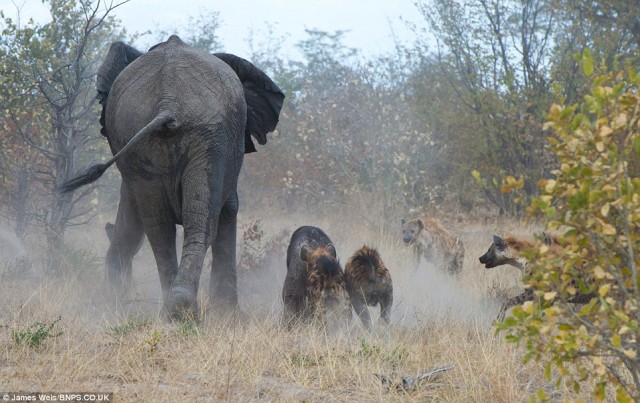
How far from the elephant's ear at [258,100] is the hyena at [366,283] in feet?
4.59

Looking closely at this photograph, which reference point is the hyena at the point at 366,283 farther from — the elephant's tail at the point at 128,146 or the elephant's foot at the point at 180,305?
the elephant's tail at the point at 128,146

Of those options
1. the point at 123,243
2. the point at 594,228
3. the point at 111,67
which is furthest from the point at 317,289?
the point at 594,228

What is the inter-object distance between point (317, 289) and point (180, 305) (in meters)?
1.38

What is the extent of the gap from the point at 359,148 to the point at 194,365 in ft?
44.0

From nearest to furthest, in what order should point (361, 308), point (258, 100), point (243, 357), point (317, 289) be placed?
point (243, 357), point (317, 289), point (361, 308), point (258, 100)

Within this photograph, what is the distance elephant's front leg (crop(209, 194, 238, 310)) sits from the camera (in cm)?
837

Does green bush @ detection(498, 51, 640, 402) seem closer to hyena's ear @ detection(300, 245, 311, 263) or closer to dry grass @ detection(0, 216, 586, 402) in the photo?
dry grass @ detection(0, 216, 586, 402)

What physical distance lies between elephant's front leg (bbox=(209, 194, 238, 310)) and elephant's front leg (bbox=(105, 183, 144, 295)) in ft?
2.71

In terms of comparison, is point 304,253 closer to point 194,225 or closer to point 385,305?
point 385,305

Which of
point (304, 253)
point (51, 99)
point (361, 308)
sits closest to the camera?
point (304, 253)

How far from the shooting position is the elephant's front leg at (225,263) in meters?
8.37

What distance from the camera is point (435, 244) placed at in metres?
13.0

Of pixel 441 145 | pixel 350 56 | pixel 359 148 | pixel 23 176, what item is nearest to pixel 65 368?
pixel 23 176

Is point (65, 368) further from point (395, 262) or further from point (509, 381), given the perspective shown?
point (395, 262)
